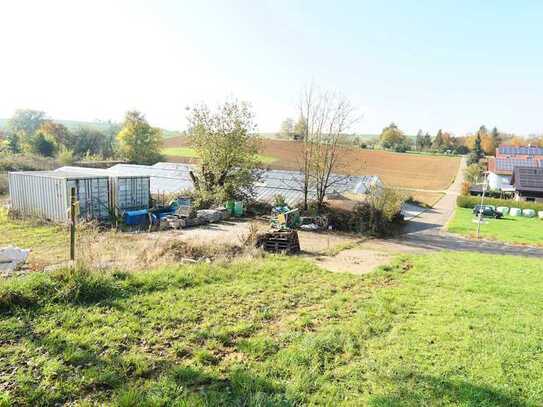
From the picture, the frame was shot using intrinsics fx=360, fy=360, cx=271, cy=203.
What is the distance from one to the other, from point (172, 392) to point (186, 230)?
53.7ft

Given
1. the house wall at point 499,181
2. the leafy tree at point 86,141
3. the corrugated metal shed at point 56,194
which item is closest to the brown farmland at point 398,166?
the house wall at point 499,181

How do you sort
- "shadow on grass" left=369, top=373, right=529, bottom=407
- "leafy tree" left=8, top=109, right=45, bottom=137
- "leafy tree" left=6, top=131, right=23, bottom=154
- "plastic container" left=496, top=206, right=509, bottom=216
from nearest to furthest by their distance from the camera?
"shadow on grass" left=369, top=373, right=529, bottom=407 < "plastic container" left=496, top=206, right=509, bottom=216 < "leafy tree" left=6, top=131, right=23, bottom=154 < "leafy tree" left=8, top=109, right=45, bottom=137

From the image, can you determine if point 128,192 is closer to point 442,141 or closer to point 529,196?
point 529,196

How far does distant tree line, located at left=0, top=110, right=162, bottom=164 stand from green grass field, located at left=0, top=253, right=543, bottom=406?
46.6 meters

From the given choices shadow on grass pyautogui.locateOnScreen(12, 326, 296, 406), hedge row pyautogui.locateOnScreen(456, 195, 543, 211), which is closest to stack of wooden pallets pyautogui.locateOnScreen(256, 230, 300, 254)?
shadow on grass pyautogui.locateOnScreen(12, 326, 296, 406)

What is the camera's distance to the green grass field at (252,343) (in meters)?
3.86

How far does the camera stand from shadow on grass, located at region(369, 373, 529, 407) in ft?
12.6

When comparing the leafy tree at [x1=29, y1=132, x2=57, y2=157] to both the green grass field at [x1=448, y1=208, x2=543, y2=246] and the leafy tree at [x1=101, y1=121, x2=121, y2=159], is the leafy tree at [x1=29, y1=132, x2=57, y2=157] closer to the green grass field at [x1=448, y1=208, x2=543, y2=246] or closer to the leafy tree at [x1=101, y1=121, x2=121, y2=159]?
the leafy tree at [x1=101, y1=121, x2=121, y2=159]

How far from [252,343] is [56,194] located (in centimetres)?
1800

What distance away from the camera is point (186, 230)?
64.7ft

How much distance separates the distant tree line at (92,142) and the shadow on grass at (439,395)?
1995 inches

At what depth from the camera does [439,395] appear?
3.98 meters

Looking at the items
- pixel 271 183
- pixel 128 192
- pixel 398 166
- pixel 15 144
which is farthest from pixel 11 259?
pixel 398 166

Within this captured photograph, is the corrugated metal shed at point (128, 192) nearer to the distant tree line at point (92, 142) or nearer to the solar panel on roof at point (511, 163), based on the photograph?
the distant tree line at point (92, 142)
